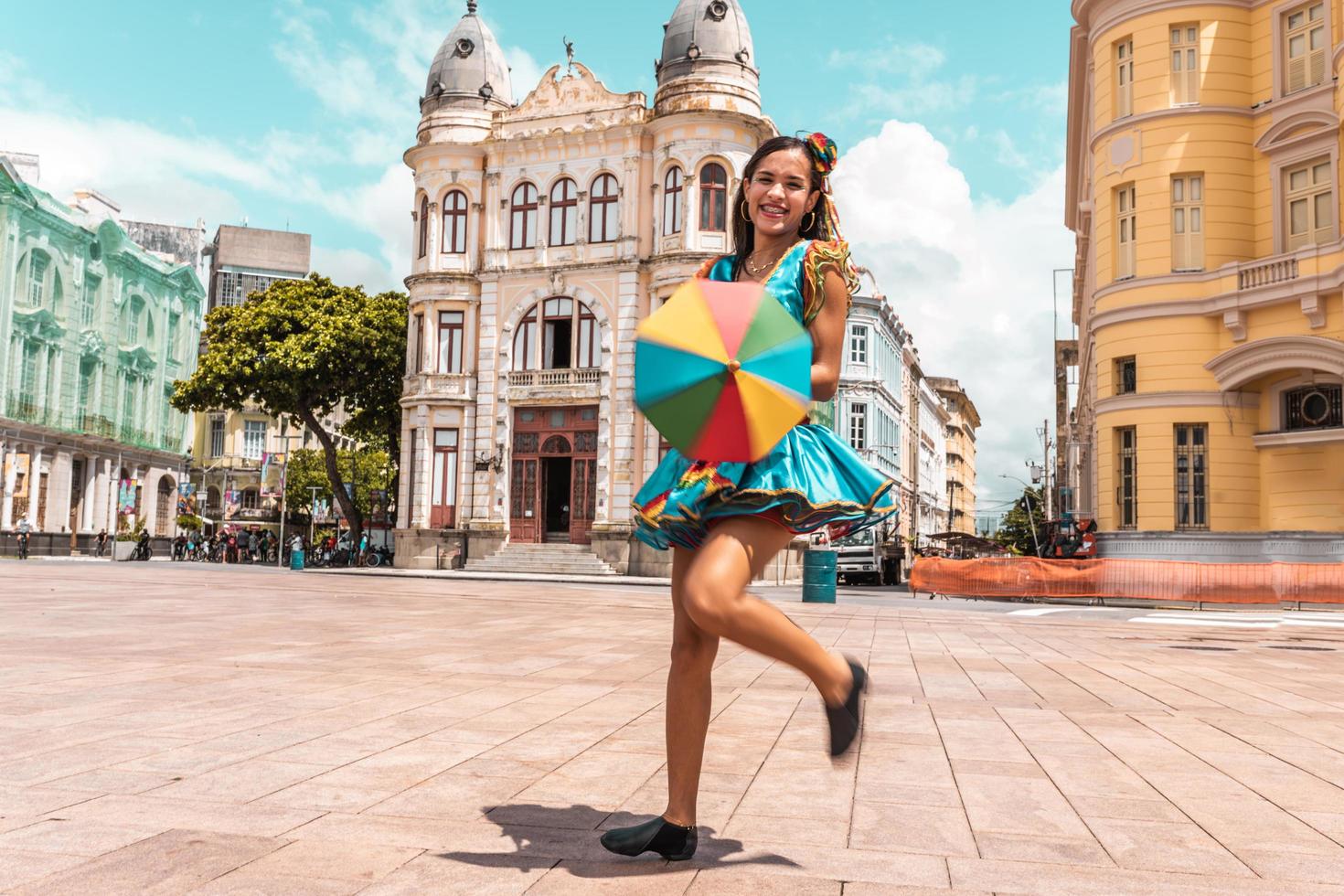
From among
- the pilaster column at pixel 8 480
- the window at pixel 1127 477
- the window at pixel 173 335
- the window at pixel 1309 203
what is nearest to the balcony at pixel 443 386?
the pilaster column at pixel 8 480

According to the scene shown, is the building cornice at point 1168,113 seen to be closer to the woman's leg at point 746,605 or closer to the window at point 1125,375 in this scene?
the window at point 1125,375

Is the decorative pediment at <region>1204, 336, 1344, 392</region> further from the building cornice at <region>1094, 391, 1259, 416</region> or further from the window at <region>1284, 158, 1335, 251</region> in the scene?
the window at <region>1284, 158, 1335, 251</region>

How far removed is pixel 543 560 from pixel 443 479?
16.1 ft

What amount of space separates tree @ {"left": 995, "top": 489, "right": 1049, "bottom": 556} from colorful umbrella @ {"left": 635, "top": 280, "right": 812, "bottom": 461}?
170ft

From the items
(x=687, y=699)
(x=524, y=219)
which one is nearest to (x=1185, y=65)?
(x=524, y=219)

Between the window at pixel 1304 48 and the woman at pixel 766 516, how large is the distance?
23.9 metres

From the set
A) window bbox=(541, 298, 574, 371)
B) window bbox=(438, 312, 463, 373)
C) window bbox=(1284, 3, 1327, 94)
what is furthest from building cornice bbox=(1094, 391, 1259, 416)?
window bbox=(438, 312, 463, 373)

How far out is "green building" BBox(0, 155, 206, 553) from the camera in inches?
1758

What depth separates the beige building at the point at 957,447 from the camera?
362 feet

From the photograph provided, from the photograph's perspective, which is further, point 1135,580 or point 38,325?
point 38,325

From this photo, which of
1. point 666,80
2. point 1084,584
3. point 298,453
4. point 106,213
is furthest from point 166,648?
point 298,453

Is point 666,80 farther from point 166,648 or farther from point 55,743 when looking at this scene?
point 55,743

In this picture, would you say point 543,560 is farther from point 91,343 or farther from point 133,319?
point 133,319

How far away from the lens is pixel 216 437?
71.1 m
